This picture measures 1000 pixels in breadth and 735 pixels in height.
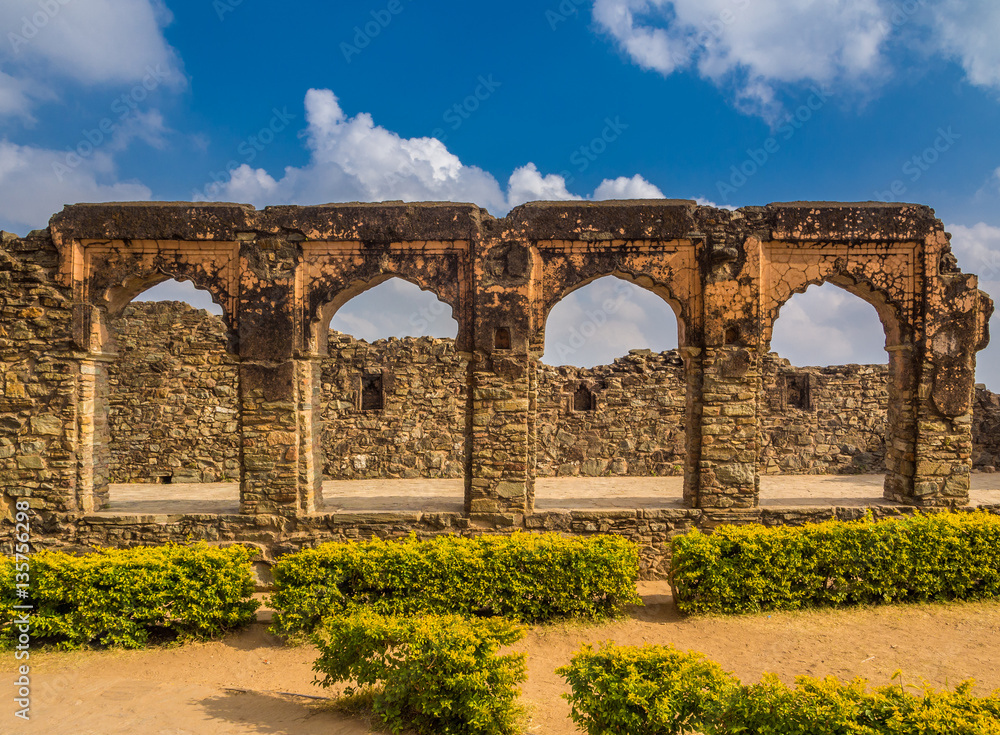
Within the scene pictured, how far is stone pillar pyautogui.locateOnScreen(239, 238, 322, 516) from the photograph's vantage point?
8.92 m

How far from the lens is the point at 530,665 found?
241 inches

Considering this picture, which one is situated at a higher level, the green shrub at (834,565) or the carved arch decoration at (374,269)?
Answer: the carved arch decoration at (374,269)

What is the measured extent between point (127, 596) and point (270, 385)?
11.0ft

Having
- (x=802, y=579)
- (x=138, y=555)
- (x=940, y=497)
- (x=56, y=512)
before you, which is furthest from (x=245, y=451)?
(x=940, y=497)

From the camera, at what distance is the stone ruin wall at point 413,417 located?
45.3ft

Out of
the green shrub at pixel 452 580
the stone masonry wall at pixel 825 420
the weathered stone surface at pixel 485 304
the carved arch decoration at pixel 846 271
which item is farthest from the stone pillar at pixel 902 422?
the stone masonry wall at pixel 825 420

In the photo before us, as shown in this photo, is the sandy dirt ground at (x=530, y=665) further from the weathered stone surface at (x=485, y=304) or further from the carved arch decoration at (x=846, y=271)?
the carved arch decoration at (x=846, y=271)

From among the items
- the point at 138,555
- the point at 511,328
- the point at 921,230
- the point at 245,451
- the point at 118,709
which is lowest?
the point at 118,709

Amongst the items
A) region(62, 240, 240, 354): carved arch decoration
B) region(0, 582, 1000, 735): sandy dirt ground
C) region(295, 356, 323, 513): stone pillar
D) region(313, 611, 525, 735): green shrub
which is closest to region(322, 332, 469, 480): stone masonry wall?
region(295, 356, 323, 513): stone pillar

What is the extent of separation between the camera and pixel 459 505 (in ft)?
30.9

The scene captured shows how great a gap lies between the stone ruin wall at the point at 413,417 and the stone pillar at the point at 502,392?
15.4 ft

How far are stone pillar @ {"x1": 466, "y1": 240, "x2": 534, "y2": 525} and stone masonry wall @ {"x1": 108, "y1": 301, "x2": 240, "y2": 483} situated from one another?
24.7 feet

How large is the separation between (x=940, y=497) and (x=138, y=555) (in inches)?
440

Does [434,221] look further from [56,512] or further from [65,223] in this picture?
[56,512]
